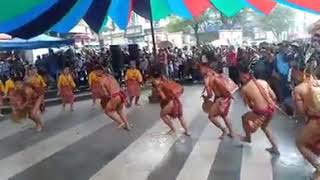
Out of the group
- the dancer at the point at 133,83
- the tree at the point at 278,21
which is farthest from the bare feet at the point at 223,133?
the tree at the point at 278,21

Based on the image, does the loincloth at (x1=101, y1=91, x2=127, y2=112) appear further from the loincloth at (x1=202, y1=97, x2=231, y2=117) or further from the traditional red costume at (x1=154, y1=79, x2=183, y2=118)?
the loincloth at (x1=202, y1=97, x2=231, y2=117)

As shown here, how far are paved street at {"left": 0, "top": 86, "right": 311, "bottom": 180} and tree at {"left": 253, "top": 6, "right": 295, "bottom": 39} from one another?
3419 centimetres

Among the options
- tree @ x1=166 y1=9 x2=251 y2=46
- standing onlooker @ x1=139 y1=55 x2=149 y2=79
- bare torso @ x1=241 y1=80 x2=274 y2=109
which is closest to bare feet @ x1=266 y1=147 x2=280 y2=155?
bare torso @ x1=241 y1=80 x2=274 y2=109

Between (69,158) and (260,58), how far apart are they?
21.2 ft

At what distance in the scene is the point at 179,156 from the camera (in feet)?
25.7

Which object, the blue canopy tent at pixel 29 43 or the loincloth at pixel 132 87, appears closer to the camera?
the loincloth at pixel 132 87

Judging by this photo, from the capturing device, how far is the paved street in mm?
6844

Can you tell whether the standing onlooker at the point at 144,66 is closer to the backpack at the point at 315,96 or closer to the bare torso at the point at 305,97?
the bare torso at the point at 305,97

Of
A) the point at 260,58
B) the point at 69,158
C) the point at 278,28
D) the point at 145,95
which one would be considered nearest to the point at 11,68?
the point at 145,95

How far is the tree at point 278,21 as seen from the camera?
44281 mm

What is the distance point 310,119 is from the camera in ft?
19.7

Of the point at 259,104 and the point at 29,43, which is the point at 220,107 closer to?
the point at 259,104

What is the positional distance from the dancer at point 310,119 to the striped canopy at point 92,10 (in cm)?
207

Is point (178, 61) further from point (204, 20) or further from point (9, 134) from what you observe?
point (204, 20)
